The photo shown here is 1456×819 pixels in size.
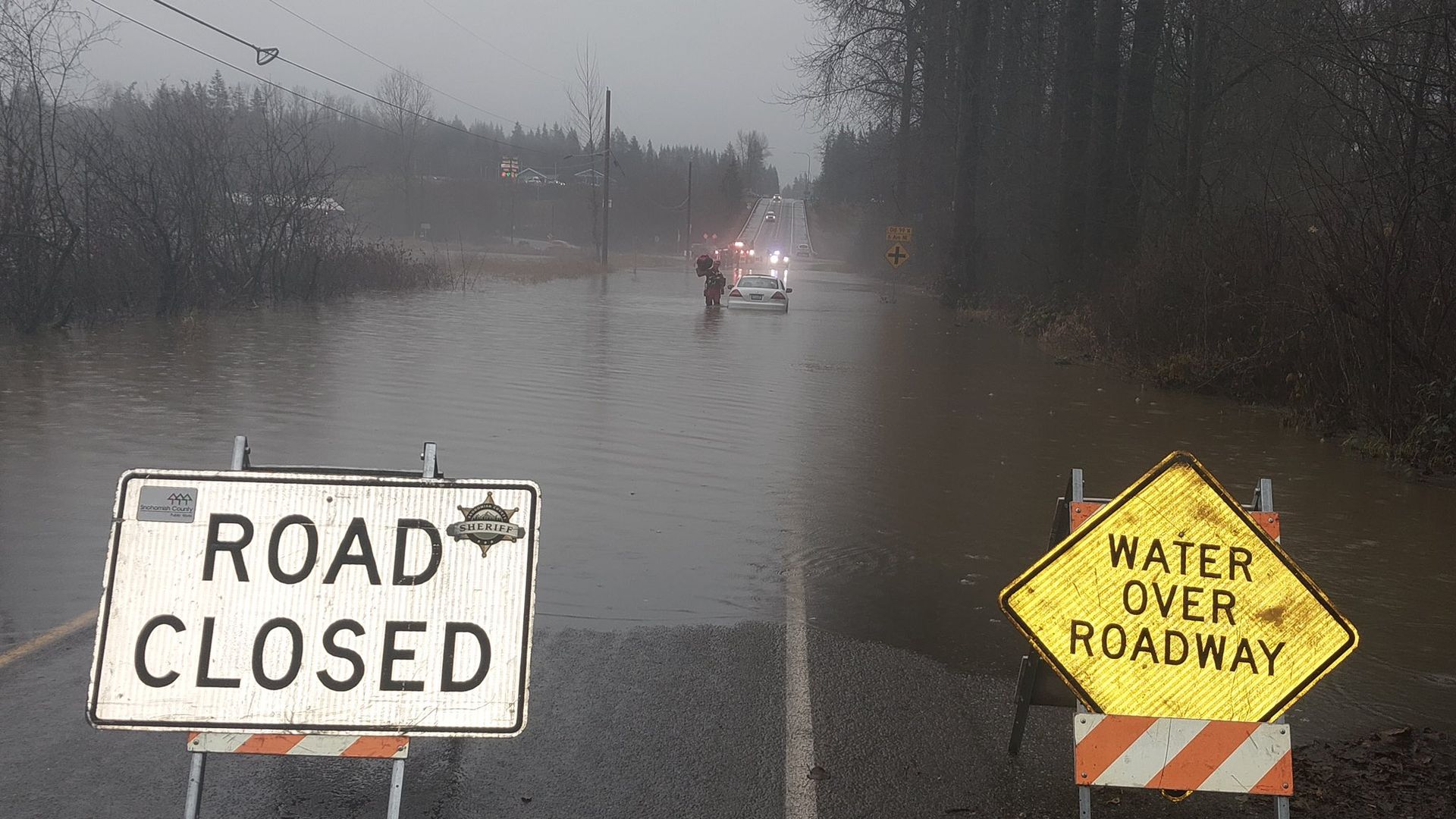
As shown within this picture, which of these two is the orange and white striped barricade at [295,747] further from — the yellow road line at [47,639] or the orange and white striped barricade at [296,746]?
the yellow road line at [47,639]

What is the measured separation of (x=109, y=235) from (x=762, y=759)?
71.7 ft

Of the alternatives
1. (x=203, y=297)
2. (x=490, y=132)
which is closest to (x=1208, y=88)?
(x=203, y=297)

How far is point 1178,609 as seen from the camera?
447 centimetres

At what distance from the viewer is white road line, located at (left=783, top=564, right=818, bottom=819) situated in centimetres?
460

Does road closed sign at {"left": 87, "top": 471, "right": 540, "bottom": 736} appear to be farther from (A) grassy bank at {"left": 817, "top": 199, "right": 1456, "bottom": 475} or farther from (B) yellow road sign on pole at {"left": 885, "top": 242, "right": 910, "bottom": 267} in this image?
(B) yellow road sign on pole at {"left": 885, "top": 242, "right": 910, "bottom": 267}

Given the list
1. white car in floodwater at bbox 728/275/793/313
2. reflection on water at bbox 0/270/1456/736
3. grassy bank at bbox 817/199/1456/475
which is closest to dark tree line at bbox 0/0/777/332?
reflection on water at bbox 0/270/1456/736

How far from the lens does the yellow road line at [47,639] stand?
5.79 m

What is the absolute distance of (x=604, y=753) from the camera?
4.96 metres

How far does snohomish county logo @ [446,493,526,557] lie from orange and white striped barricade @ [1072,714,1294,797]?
2005mm

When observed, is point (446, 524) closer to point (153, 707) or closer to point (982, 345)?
point (153, 707)

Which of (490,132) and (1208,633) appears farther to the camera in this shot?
(490,132)

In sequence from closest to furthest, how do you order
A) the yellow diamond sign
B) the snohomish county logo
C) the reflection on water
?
1. the snohomish county logo
2. the yellow diamond sign
3. the reflection on water

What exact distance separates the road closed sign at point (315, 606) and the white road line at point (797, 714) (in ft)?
3.84

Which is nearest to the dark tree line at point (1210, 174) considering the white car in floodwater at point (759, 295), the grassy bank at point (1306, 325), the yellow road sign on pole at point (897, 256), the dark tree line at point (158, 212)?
the grassy bank at point (1306, 325)
